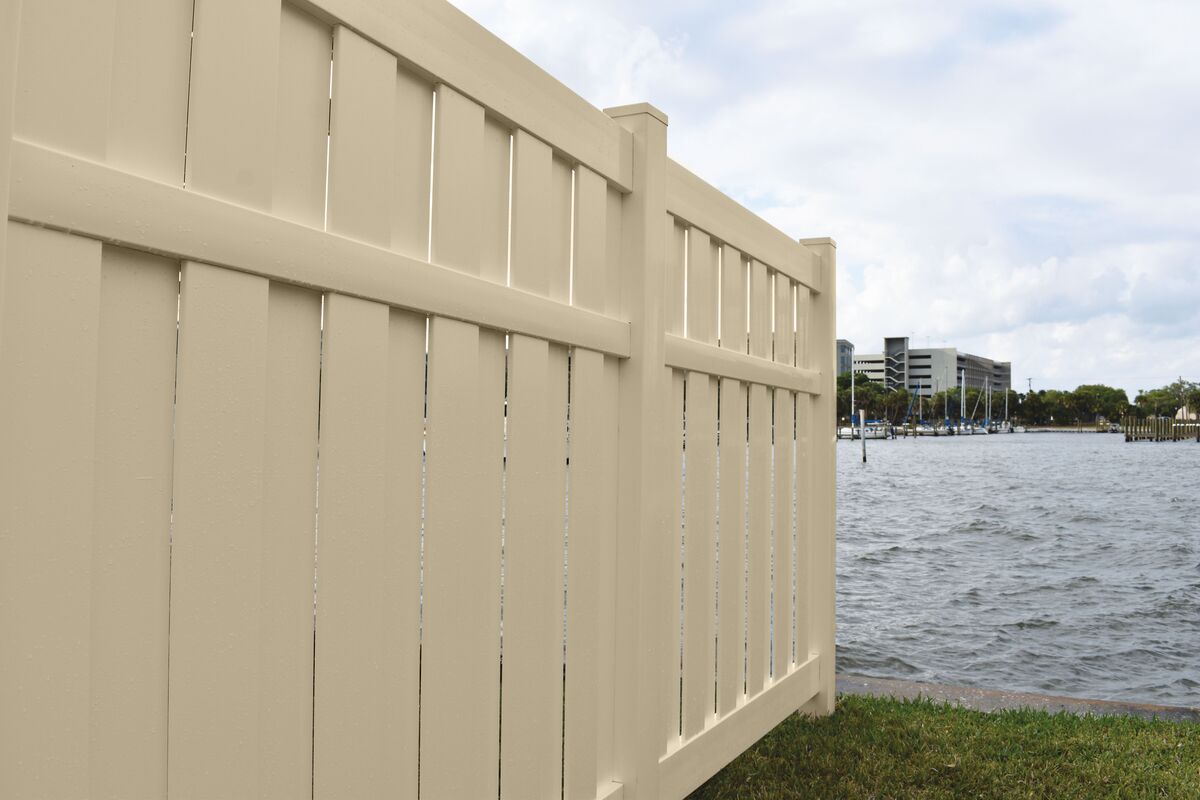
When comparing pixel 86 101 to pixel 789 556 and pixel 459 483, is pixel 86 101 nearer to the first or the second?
pixel 459 483

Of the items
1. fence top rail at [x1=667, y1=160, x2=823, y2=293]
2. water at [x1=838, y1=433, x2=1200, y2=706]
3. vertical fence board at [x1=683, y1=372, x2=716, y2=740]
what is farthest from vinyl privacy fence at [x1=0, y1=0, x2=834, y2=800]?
water at [x1=838, y1=433, x2=1200, y2=706]

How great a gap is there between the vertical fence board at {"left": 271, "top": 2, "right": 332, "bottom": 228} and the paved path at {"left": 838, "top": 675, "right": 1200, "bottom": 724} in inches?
161

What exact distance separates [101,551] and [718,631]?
2.30 m

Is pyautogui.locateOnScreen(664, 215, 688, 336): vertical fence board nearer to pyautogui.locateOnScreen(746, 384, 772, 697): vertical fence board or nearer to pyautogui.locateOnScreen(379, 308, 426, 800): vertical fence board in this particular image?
pyautogui.locateOnScreen(746, 384, 772, 697): vertical fence board

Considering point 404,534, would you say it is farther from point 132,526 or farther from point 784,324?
point 784,324

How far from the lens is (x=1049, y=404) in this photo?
395 feet

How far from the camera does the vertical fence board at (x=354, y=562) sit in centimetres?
146

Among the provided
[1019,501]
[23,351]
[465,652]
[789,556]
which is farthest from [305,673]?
[1019,501]

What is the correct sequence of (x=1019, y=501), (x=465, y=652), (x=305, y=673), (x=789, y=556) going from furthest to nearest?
(x=1019, y=501), (x=789, y=556), (x=465, y=652), (x=305, y=673)

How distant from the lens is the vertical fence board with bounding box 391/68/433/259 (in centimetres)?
159

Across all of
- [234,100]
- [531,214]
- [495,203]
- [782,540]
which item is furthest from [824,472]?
[234,100]

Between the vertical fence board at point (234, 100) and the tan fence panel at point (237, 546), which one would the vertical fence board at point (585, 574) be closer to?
the tan fence panel at point (237, 546)

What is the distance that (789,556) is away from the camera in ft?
12.0

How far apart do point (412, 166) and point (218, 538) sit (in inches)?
30.0
